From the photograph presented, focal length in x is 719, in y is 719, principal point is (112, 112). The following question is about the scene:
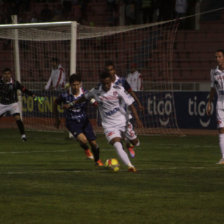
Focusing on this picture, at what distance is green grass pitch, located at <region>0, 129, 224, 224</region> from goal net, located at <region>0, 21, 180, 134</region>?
6.51 meters

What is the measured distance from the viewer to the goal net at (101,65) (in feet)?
72.1

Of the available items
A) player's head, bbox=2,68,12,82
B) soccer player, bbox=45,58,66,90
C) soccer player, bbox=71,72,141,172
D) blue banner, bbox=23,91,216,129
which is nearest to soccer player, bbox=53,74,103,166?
soccer player, bbox=71,72,141,172

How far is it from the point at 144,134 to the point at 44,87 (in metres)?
4.67

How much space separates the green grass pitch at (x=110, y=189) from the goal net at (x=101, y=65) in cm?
651

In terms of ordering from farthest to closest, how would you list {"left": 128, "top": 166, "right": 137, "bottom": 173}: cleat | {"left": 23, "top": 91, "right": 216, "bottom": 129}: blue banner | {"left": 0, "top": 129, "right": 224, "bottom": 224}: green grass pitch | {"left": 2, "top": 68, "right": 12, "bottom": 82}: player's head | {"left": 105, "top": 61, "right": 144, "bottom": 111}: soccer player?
{"left": 23, "top": 91, "right": 216, "bottom": 129}: blue banner → {"left": 2, "top": 68, "right": 12, "bottom": 82}: player's head → {"left": 105, "top": 61, "right": 144, "bottom": 111}: soccer player → {"left": 128, "top": 166, "right": 137, "bottom": 173}: cleat → {"left": 0, "top": 129, "right": 224, "bottom": 224}: green grass pitch

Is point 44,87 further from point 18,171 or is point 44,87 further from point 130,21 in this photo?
point 18,171

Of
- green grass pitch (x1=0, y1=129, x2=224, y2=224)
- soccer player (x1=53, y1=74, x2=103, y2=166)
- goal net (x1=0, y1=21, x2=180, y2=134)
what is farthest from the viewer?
goal net (x1=0, y1=21, x2=180, y2=134)

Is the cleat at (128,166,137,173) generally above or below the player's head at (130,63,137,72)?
below

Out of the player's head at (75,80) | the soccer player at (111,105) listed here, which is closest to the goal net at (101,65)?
the player's head at (75,80)

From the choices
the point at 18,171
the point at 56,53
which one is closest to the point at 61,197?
the point at 18,171

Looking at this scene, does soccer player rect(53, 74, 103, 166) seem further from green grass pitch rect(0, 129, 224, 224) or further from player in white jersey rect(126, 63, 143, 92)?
player in white jersey rect(126, 63, 143, 92)

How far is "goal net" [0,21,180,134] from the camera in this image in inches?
865

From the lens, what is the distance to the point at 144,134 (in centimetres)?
2114

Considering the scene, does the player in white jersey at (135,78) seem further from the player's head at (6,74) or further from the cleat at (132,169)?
the cleat at (132,169)
